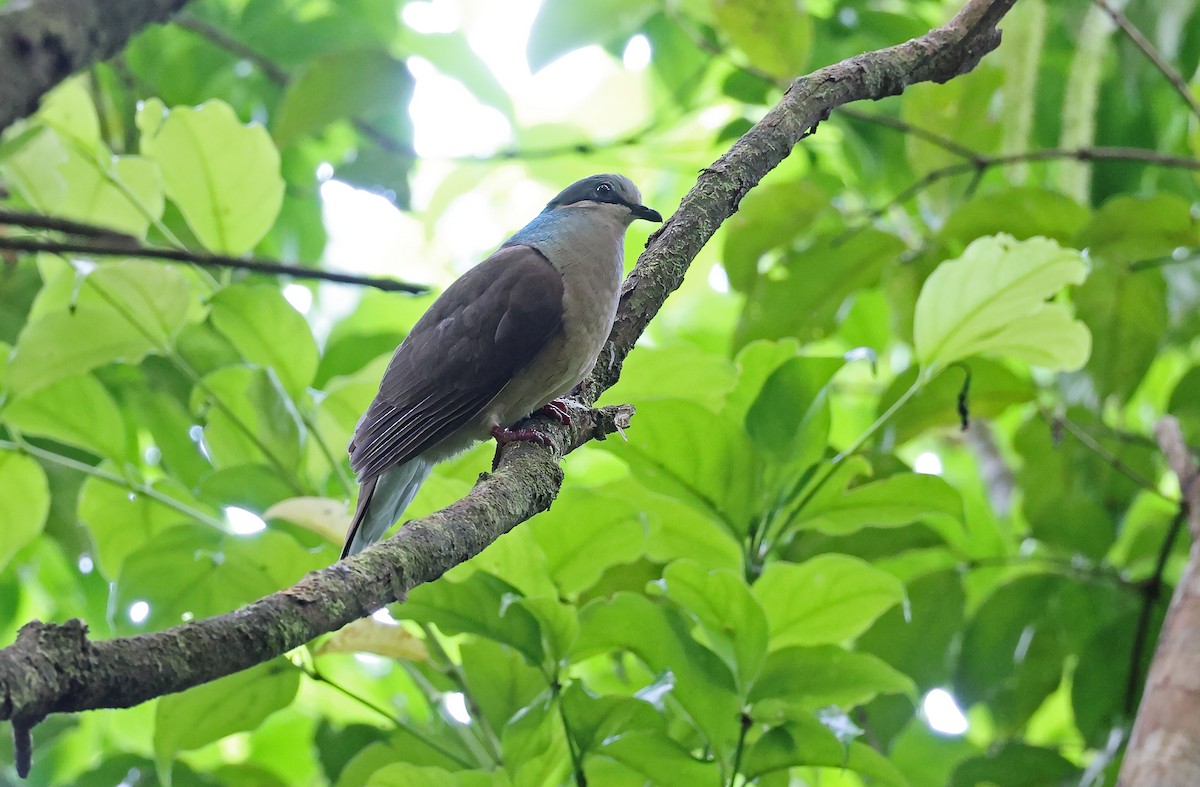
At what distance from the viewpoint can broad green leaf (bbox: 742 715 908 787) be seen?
180 cm

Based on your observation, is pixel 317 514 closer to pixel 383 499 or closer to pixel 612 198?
pixel 383 499

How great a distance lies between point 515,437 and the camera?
230 cm

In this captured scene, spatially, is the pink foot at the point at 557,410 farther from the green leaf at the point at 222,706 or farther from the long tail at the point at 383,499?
the green leaf at the point at 222,706

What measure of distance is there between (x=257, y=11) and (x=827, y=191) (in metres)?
2.10

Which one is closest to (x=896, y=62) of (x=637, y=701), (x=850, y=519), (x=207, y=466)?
(x=850, y=519)

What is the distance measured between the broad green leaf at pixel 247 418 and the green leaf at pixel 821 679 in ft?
3.76

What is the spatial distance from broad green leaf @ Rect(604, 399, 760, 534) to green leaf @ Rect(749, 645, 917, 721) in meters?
0.35

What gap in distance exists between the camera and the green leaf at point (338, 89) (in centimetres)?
320

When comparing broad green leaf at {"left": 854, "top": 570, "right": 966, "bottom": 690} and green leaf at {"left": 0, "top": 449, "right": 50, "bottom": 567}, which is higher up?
green leaf at {"left": 0, "top": 449, "right": 50, "bottom": 567}

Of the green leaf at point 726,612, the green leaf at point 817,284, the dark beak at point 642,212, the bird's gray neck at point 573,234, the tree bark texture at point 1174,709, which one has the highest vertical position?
the dark beak at point 642,212

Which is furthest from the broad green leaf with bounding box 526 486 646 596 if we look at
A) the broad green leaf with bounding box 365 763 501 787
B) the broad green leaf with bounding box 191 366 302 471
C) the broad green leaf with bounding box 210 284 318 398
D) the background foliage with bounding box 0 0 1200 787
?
the broad green leaf with bounding box 210 284 318 398

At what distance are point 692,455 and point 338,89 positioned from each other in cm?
182

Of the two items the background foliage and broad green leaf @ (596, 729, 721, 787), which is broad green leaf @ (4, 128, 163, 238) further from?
broad green leaf @ (596, 729, 721, 787)

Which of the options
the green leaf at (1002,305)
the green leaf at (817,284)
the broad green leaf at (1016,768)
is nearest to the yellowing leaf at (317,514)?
the green leaf at (1002,305)
